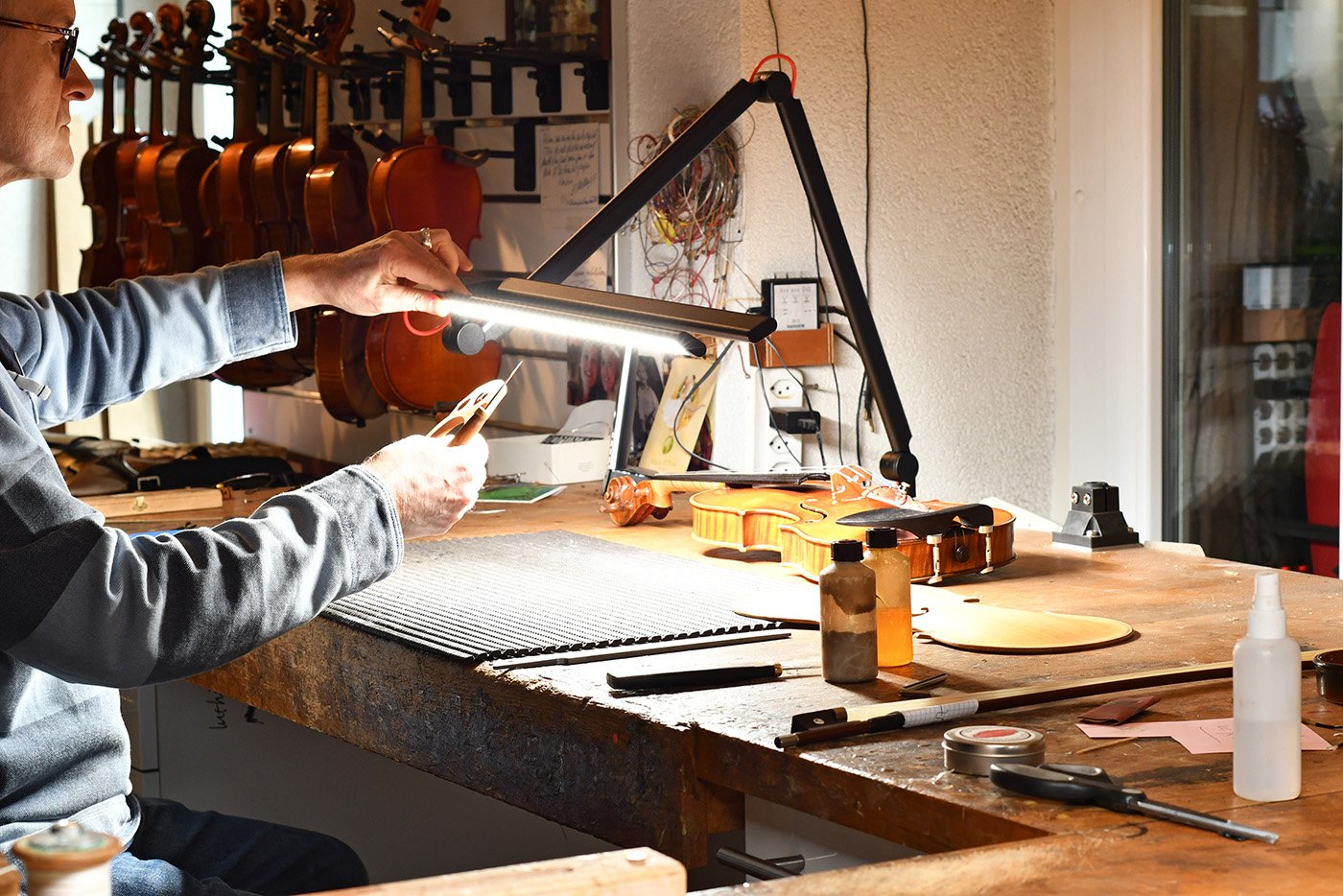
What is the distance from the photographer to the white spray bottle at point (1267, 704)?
1.35 m

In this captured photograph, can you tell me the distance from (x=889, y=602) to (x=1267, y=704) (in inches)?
24.2

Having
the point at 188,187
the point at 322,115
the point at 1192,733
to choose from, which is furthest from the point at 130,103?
the point at 1192,733

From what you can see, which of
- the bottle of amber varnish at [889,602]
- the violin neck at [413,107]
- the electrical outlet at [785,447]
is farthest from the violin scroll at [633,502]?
the violin neck at [413,107]

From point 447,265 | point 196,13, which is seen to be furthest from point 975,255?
point 196,13

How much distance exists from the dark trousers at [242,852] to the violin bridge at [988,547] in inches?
40.4

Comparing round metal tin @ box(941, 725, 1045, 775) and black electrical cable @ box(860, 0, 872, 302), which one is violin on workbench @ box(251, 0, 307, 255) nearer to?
black electrical cable @ box(860, 0, 872, 302)

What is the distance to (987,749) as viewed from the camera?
148 centimetres

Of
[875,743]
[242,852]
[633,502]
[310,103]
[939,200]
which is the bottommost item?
[242,852]

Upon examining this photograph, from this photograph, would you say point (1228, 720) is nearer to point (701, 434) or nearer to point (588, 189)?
point (701, 434)

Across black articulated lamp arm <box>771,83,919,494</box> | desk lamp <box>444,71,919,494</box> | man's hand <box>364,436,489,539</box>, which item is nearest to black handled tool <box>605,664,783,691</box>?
man's hand <box>364,436,489,539</box>

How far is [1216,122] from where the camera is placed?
377 centimetres

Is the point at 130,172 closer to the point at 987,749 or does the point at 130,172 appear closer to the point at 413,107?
the point at 413,107

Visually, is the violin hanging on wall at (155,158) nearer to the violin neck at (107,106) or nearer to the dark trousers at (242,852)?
the violin neck at (107,106)

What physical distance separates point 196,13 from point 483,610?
13.2 feet
